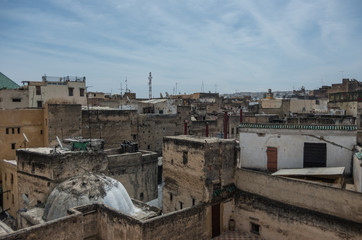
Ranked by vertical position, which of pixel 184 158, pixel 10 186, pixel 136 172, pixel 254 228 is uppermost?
pixel 184 158

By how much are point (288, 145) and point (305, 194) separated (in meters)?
4.12

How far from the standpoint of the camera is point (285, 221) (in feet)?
43.1

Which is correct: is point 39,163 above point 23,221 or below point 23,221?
above

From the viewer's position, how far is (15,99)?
27.7m

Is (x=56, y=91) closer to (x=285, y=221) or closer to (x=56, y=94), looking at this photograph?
(x=56, y=94)

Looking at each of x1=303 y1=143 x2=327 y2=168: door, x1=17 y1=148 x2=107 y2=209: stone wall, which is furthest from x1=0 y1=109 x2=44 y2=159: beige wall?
x1=303 y1=143 x2=327 y2=168: door

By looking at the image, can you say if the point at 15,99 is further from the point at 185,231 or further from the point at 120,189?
the point at 185,231

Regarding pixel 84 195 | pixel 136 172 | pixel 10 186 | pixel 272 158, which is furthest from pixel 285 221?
pixel 10 186

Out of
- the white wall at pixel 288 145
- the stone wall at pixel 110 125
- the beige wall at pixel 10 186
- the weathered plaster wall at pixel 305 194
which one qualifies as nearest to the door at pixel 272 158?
the white wall at pixel 288 145

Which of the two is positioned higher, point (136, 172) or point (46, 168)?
point (46, 168)

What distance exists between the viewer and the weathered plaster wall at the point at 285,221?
37.9ft

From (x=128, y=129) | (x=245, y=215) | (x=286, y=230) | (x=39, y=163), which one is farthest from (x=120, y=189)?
(x=128, y=129)

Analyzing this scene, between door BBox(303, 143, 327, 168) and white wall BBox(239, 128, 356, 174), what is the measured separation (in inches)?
6.2

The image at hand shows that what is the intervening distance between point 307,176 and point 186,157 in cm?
570
